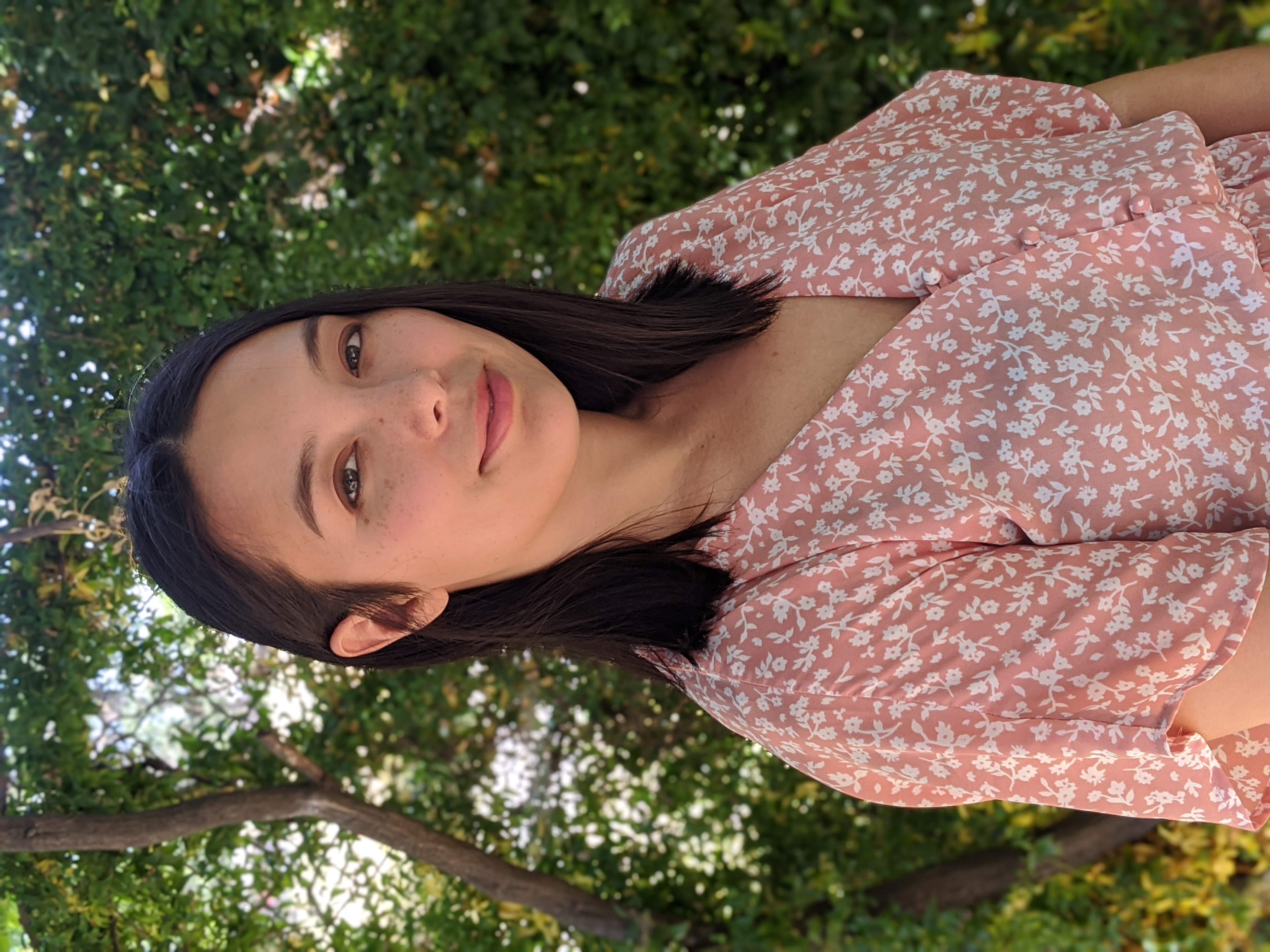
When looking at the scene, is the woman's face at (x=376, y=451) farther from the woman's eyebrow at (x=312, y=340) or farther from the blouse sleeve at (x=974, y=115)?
the blouse sleeve at (x=974, y=115)

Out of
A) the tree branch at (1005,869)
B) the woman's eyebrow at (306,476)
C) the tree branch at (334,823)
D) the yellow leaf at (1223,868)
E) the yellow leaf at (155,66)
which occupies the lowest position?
the yellow leaf at (1223,868)

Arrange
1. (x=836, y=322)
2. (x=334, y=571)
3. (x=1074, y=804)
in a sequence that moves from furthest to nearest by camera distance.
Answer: (x=836, y=322)
(x=334, y=571)
(x=1074, y=804)

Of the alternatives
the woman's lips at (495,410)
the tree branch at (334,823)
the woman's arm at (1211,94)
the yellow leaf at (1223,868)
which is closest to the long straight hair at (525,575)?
the woman's lips at (495,410)

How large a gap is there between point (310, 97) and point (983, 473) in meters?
2.58

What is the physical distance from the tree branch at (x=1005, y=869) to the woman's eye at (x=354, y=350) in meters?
2.78

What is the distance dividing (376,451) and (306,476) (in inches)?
5.2

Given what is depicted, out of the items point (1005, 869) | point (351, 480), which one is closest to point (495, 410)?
point (351, 480)

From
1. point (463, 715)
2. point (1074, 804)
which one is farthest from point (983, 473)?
point (463, 715)

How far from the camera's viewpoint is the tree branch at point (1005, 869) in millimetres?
3676

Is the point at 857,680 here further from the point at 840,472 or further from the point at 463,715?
the point at 463,715

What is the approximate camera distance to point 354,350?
6.44 feet

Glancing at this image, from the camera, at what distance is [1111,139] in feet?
6.54

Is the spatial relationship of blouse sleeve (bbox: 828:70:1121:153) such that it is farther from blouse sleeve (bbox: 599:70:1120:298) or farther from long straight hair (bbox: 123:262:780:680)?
long straight hair (bbox: 123:262:780:680)

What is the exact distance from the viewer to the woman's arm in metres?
2.03
